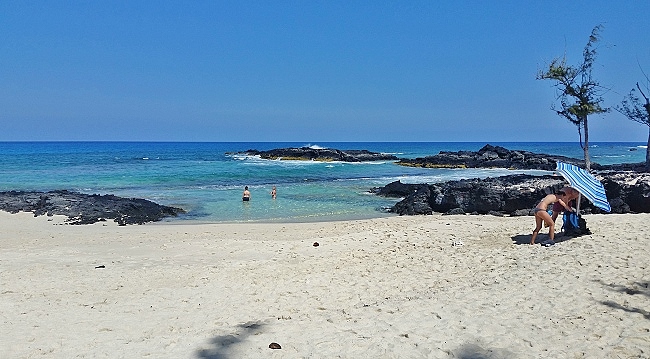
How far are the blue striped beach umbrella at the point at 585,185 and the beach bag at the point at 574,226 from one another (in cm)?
52

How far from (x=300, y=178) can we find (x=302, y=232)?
82.8ft

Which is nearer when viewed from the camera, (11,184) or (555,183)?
(555,183)

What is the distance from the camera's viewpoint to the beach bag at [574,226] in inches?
409

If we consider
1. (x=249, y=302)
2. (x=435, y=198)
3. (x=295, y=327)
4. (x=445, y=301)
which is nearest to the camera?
(x=295, y=327)

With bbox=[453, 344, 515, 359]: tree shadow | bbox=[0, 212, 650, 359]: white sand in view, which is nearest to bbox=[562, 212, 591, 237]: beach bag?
bbox=[0, 212, 650, 359]: white sand

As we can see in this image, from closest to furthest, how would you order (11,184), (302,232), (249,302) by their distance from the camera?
(249,302) < (302,232) < (11,184)

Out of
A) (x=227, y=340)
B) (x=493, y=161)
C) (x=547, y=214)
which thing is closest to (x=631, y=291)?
(x=547, y=214)

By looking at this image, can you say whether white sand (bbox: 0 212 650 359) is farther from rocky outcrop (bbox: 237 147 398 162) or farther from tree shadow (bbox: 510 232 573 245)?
rocky outcrop (bbox: 237 147 398 162)

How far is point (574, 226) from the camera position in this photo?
10398 millimetres

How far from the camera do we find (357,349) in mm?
5531

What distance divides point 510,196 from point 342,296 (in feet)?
42.9

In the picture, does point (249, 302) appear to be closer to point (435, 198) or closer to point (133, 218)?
point (133, 218)

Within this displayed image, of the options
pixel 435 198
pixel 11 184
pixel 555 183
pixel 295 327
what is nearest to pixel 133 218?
pixel 435 198

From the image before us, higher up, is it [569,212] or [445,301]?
[569,212]
